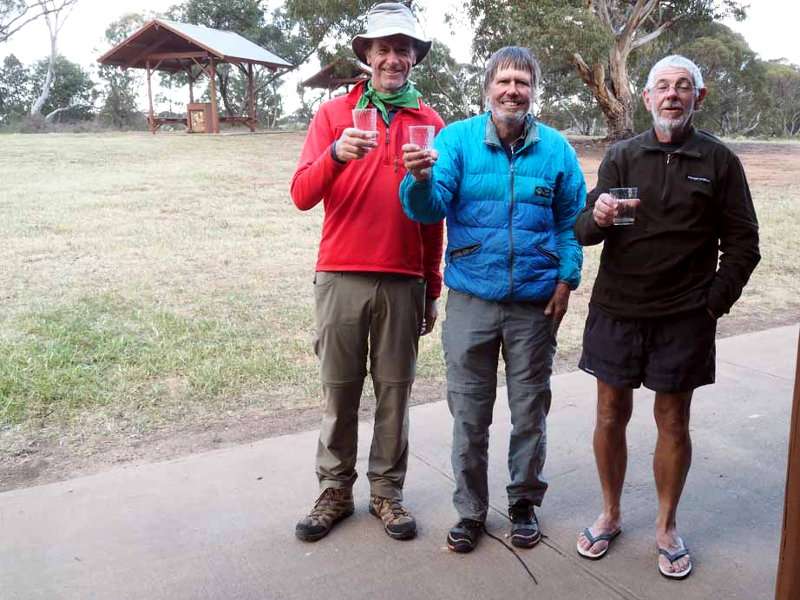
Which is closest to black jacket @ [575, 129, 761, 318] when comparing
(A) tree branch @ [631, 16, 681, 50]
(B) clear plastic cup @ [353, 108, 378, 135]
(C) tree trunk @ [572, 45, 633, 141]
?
(B) clear plastic cup @ [353, 108, 378, 135]

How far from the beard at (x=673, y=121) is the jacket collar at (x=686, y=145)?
53mm

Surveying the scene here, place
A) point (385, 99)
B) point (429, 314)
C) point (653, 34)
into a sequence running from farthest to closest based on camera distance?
1. point (653, 34)
2. point (429, 314)
3. point (385, 99)

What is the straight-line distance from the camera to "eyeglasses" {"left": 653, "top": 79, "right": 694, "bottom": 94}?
2717 mm

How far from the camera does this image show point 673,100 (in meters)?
2.73

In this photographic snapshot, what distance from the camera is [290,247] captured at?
982cm

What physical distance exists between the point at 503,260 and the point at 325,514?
1259 mm

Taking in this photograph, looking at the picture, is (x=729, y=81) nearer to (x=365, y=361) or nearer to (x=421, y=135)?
(x=365, y=361)

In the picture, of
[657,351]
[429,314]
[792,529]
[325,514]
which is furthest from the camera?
[429,314]

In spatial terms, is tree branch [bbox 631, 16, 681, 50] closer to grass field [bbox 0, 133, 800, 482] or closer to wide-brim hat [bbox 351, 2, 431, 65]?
grass field [bbox 0, 133, 800, 482]

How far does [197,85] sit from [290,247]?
4092 cm

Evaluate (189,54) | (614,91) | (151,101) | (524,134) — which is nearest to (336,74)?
(189,54)

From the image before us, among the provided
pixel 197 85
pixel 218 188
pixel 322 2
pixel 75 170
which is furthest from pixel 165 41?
pixel 197 85

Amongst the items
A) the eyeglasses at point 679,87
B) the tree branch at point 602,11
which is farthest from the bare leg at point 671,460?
the tree branch at point 602,11

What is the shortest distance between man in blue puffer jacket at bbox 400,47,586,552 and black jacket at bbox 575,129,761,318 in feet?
0.67
